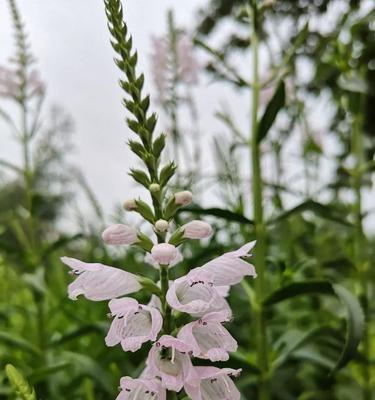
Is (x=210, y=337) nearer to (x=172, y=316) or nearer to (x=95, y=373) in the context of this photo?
(x=172, y=316)

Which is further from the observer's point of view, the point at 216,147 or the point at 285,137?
the point at 285,137

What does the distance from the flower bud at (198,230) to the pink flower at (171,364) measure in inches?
7.0

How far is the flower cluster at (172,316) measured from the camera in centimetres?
85

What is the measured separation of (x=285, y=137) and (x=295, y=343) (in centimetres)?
140

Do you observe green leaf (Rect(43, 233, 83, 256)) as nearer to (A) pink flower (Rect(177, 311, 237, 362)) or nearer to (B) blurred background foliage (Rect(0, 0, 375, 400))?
(B) blurred background foliage (Rect(0, 0, 375, 400))

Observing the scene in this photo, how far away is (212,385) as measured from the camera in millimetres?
934

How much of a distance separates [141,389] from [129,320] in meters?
0.11

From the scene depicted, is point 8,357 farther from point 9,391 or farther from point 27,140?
point 27,140

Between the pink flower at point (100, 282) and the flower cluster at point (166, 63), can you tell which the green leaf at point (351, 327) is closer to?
the pink flower at point (100, 282)

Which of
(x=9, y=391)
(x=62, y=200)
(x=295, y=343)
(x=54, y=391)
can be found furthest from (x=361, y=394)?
(x=62, y=200)

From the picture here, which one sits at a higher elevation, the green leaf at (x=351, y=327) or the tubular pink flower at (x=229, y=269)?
the tubular pink flower at (x=229, y=269)

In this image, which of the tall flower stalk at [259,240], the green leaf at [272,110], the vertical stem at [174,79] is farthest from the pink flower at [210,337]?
the vertical stem at [174,79]

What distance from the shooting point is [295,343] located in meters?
1.71

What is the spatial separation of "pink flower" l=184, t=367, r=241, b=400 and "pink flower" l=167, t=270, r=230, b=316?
92 millimetres
